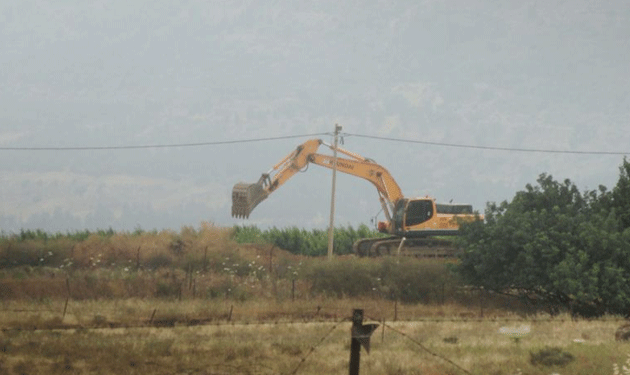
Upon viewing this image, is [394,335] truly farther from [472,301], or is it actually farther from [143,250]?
[143,250]

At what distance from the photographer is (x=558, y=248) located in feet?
114

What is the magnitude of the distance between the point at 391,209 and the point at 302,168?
507cm

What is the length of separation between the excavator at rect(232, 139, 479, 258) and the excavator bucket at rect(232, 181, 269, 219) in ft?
0.15

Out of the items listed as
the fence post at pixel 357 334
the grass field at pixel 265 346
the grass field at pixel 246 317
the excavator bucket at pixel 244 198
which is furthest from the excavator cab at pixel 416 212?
the fence post at pixel 357 334

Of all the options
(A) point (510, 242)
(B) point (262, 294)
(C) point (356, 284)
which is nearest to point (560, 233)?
(A) point (510, 242)

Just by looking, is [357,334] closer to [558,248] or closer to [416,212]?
[558,248]

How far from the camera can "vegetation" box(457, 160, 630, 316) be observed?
3356 cm

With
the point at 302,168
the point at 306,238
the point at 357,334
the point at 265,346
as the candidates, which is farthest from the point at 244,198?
the point at 357,334

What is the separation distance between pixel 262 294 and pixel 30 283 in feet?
28.5

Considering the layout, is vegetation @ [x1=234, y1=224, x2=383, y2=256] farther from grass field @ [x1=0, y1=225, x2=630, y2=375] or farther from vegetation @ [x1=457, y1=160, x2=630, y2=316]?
vegetation @ [x1=457, y1=160, x2=630, y2=316]

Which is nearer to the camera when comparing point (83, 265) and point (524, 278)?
point (524, 278)

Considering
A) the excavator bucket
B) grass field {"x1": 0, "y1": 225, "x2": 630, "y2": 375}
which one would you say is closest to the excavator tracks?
grass field {"x1": 0, "y1": 225, "x2": 630, "y2": 375}

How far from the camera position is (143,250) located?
1651 inches

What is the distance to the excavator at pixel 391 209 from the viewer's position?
4438cm
